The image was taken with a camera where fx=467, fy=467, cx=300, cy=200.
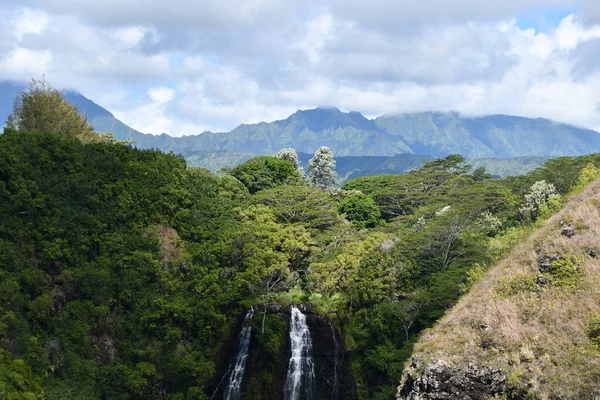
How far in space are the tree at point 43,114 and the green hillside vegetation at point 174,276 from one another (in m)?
10.1

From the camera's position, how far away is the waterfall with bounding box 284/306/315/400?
3011 cm

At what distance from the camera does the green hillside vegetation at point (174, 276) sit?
2761 centimetres

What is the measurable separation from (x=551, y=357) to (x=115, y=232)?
28826 mm

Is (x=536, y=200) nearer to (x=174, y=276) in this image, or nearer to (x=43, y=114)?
(x=174, y=276)

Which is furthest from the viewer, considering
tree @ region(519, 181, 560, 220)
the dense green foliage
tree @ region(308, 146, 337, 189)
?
tree @ region(308, 146, 337, 189)

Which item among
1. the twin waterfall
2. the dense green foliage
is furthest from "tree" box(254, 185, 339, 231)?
the twin waterfall

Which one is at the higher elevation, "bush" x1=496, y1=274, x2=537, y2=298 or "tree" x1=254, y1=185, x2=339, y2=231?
"tree" x1=254, y1=185, x2=339, y2=231

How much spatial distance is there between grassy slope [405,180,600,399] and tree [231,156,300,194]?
4055 cm

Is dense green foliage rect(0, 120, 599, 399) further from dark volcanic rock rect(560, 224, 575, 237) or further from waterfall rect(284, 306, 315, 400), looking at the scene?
dark volcanic rock rect(560, 224, 575, 237)

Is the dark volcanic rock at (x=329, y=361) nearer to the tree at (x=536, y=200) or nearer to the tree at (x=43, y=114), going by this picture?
the tree at (x=536, y=200)

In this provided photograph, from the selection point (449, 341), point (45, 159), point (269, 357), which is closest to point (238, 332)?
point (269, 357)

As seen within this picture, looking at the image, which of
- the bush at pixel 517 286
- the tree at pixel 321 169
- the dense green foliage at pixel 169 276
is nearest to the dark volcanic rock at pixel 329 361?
the dense green foliage at pixel 169 276

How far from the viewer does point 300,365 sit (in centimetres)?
3084

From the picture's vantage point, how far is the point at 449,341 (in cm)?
1373
